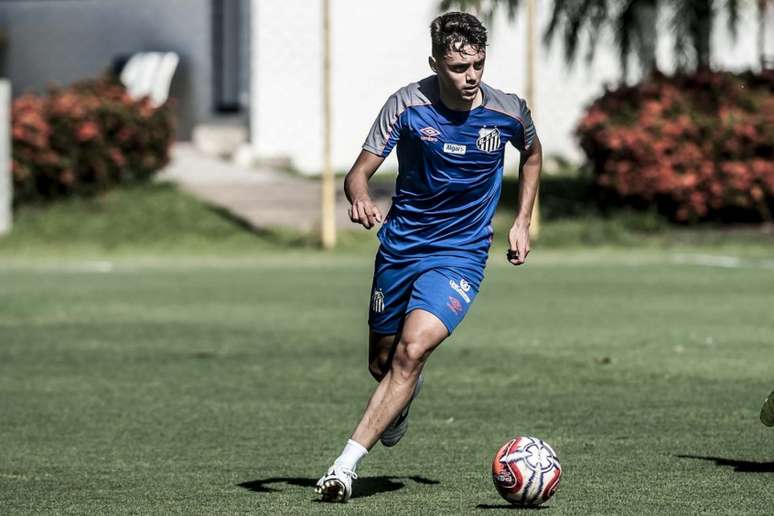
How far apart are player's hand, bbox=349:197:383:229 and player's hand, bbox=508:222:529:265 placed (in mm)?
754

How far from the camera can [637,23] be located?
30.9 meters

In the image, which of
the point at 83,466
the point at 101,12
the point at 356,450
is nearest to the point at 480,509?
the point at 356,450

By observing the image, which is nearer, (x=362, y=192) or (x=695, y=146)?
(x=362, y=192)

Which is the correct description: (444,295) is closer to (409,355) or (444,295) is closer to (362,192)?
(409,355)

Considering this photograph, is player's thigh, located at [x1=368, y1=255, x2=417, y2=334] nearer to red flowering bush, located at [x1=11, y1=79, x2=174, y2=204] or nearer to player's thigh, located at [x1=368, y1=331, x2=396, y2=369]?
player's thigh, located at [x1=368, y1=331, x2=396, y2=369]

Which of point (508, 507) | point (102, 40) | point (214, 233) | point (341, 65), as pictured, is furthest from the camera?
point (102, 40)

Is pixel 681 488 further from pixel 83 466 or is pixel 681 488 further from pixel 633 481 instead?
pixel 83 466

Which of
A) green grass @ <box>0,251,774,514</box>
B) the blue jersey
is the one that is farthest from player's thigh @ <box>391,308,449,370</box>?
green grass @ <box>0,251,774,514</box>

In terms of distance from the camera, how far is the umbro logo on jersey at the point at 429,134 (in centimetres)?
762

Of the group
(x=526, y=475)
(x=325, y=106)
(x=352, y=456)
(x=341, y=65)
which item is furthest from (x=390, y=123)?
(x=341, y=65)

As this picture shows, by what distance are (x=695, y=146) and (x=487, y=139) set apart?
771 inches

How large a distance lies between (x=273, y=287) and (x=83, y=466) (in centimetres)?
1175

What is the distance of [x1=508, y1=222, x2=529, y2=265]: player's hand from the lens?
25.9 feet

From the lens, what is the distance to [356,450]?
24.6 ft
